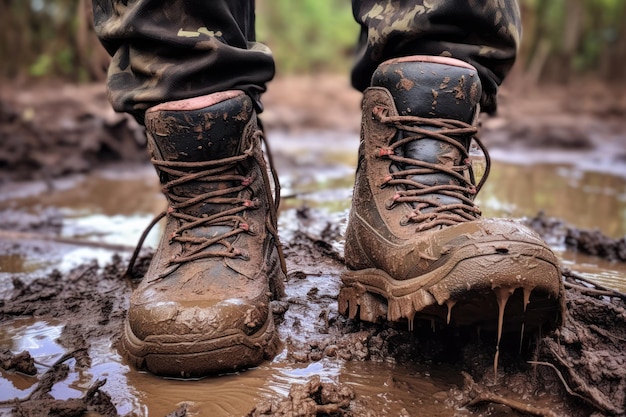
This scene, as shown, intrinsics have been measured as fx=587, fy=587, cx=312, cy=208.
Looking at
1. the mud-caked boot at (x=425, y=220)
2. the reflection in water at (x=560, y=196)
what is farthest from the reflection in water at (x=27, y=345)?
the reflection in water at (x=560, y=196)

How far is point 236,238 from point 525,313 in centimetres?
74

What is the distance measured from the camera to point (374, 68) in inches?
67.1

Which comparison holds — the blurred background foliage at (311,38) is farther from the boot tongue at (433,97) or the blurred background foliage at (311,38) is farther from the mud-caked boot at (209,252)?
the boot tongue at (433,97)

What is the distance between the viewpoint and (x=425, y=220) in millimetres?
1402

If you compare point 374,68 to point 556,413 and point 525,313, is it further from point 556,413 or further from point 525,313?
point 556,413

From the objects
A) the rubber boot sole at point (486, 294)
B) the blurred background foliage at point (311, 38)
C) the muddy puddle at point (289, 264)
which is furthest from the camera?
the blurred background foliage at point (311, 38)

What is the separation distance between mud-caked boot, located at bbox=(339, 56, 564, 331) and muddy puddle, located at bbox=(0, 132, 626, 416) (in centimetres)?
15

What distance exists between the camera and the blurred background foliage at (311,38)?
10586 millimetres

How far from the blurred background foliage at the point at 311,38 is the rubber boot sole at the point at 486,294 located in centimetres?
439

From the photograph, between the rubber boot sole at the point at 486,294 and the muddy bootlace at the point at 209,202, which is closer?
the rubber boot sole at the point at 486,294

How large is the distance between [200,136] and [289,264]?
64 centimetres

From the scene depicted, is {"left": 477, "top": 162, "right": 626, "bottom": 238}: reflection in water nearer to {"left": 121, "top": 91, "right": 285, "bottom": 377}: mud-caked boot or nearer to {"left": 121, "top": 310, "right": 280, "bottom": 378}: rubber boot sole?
{"left": 121, "top": 91, "right": 285, "bottom": 377}: mud-caked boot

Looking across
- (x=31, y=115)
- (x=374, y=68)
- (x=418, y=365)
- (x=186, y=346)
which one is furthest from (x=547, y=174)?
(x=31, y=115)

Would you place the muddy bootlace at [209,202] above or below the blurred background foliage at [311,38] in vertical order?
below
